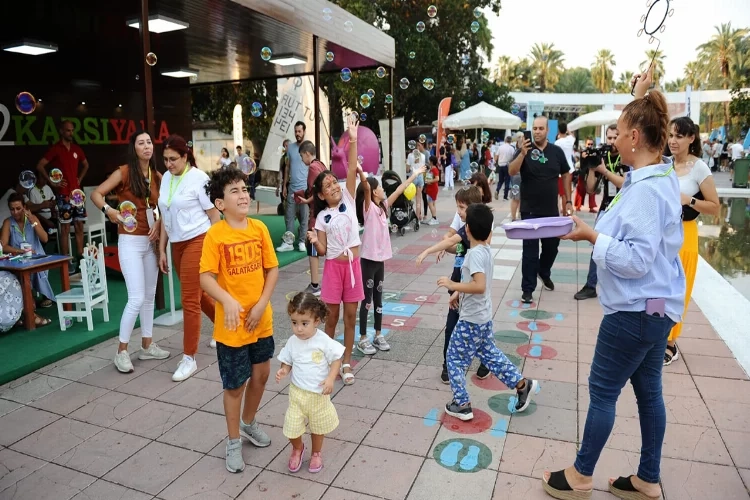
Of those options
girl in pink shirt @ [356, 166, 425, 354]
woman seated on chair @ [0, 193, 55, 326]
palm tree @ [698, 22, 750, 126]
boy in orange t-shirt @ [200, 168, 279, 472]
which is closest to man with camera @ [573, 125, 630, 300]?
girl in pink shirt @ [356, 166, 425, 354]

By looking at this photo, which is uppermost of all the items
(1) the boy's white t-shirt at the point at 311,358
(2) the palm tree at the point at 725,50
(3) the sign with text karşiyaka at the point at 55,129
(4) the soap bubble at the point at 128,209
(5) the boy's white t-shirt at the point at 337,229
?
(2) the palm tree at the point at 725,50

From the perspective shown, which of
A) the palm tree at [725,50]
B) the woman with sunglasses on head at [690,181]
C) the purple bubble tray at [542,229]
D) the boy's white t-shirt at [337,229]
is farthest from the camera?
the palm tree at [725,50]

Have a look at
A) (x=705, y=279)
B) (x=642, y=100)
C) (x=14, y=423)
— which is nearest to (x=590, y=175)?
(x=642, y=100)

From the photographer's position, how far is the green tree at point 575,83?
2667 inches

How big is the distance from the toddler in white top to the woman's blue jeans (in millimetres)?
1295

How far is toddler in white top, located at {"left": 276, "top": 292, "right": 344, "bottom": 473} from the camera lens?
280 centimetres

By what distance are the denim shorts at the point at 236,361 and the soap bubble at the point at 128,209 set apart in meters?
1.86

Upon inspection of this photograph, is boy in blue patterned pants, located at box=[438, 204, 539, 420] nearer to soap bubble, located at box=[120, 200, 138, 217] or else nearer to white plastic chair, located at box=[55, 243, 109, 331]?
soap bubble, located at box=[120, 200, 138, 217]

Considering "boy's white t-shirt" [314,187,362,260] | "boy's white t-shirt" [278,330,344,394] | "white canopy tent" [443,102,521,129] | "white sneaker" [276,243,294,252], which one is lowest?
"white sneaker" [276,243,294,252]

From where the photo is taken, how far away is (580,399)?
12.3 feet

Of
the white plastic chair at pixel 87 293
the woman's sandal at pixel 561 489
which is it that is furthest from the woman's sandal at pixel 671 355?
the white plastic chair at pixel 87 293

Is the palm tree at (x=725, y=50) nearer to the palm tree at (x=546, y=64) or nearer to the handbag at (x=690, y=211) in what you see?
the palm tree at (x=546, y=64)

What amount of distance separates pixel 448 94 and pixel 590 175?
23877mm

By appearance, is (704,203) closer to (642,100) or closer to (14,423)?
(642,100)
